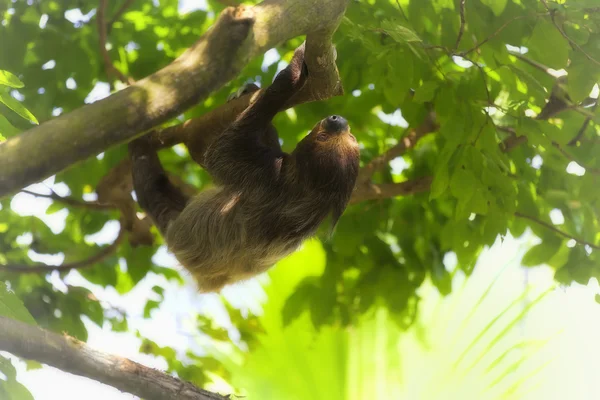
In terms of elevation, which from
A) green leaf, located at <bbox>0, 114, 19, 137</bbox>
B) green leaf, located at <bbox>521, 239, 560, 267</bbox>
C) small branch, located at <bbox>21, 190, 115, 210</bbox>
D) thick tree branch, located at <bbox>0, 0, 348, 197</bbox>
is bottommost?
thick tree branch, located at <bbox>0, 0, 348, 197</bbox>

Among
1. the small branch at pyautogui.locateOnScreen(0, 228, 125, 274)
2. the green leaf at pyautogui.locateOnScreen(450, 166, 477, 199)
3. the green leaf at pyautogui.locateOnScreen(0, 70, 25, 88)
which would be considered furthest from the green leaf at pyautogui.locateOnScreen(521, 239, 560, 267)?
the green leaf at pyautogui.locateOnScreen(0, 70, 25, 88)

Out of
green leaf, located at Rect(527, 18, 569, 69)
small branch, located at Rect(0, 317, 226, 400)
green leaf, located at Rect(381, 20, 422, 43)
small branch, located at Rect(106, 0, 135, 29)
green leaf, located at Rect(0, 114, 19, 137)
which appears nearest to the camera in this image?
green leaf, located at Rect(0, 114, 19, 137)

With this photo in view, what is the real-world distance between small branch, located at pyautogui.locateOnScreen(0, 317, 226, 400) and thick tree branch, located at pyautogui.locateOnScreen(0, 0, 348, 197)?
1.00 m

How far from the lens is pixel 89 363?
7.86ft

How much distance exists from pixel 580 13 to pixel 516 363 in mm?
3402

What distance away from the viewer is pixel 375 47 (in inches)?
110

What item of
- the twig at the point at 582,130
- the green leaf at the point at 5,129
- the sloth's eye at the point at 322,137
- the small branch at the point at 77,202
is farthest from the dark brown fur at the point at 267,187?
the twig at the point at 582,130

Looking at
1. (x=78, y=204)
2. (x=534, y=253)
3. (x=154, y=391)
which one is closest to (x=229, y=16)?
(x=154, y=391)

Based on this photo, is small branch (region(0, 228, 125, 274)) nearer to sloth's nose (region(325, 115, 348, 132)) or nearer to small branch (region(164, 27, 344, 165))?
small branch (region(164, 27, 344, 165))

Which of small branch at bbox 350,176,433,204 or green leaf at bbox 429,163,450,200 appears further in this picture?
small branch at bbox 350,176,433,204

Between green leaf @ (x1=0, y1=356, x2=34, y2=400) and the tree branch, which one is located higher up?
the tree branch

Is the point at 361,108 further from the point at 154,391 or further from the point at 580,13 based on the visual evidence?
the point at 154,391

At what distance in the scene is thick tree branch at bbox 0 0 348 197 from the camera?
57.2 inches

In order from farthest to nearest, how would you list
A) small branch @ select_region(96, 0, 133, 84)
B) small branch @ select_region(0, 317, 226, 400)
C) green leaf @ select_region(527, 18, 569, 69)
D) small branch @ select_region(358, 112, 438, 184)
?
small branch @ select_region(358, 112, 438, 184)
small branch @ select_region(96, 0, 133, 84)
green leaf @ select_region(527, 18, 569, 69)
small branch @ select_region(0, 317, 226, 400)
